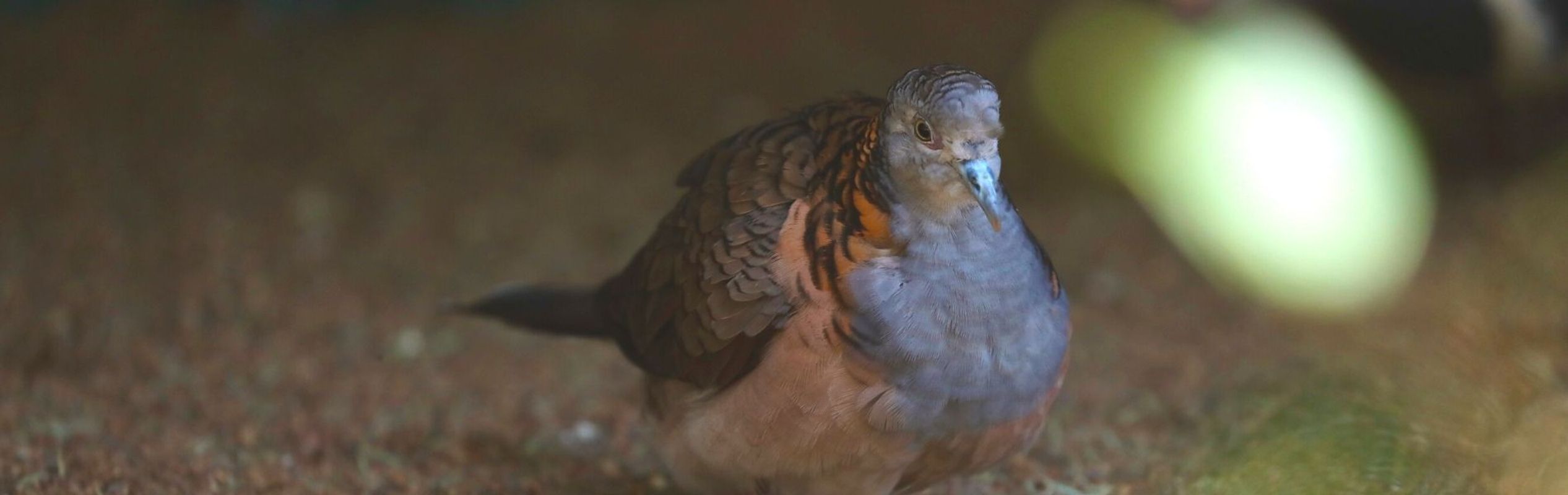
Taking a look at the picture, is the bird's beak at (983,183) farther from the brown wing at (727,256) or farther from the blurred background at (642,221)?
the blurred background at (642,221)

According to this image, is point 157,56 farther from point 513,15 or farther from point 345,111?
point 513,15

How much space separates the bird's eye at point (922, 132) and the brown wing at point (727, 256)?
0.32 metres

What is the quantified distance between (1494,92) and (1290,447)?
2.94 m

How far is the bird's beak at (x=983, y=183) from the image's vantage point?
8.13ft

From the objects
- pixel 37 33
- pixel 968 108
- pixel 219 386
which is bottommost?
pixel 219 386

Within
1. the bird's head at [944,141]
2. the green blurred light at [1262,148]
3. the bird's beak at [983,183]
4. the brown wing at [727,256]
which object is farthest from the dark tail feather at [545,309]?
the green blurred light at [1262,148]

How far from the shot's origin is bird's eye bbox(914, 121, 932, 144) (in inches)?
101

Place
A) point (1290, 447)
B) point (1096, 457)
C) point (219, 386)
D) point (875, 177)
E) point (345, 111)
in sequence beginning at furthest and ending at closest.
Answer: point (345, 111)
point (219, 386)
point (1096, 457)
point (1290, 447)
point (875, 177)

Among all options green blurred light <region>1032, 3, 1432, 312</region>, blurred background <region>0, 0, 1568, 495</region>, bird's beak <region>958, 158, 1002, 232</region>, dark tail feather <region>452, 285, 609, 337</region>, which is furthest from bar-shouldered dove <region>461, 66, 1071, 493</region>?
green blurred light <region>1032, 3, 1432, 312</region>

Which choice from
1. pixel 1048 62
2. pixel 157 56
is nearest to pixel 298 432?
pixel 157 56

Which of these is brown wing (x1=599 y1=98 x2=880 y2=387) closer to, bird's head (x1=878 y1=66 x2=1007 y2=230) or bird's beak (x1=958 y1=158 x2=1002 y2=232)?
bird's head (x1=878 y1=66 x2=1007 y2=230)

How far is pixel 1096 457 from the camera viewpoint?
3803mm

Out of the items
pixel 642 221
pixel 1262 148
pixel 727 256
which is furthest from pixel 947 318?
pixel 1262 148

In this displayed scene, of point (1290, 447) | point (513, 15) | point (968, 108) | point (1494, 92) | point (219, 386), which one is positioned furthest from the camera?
point (513, 15)
